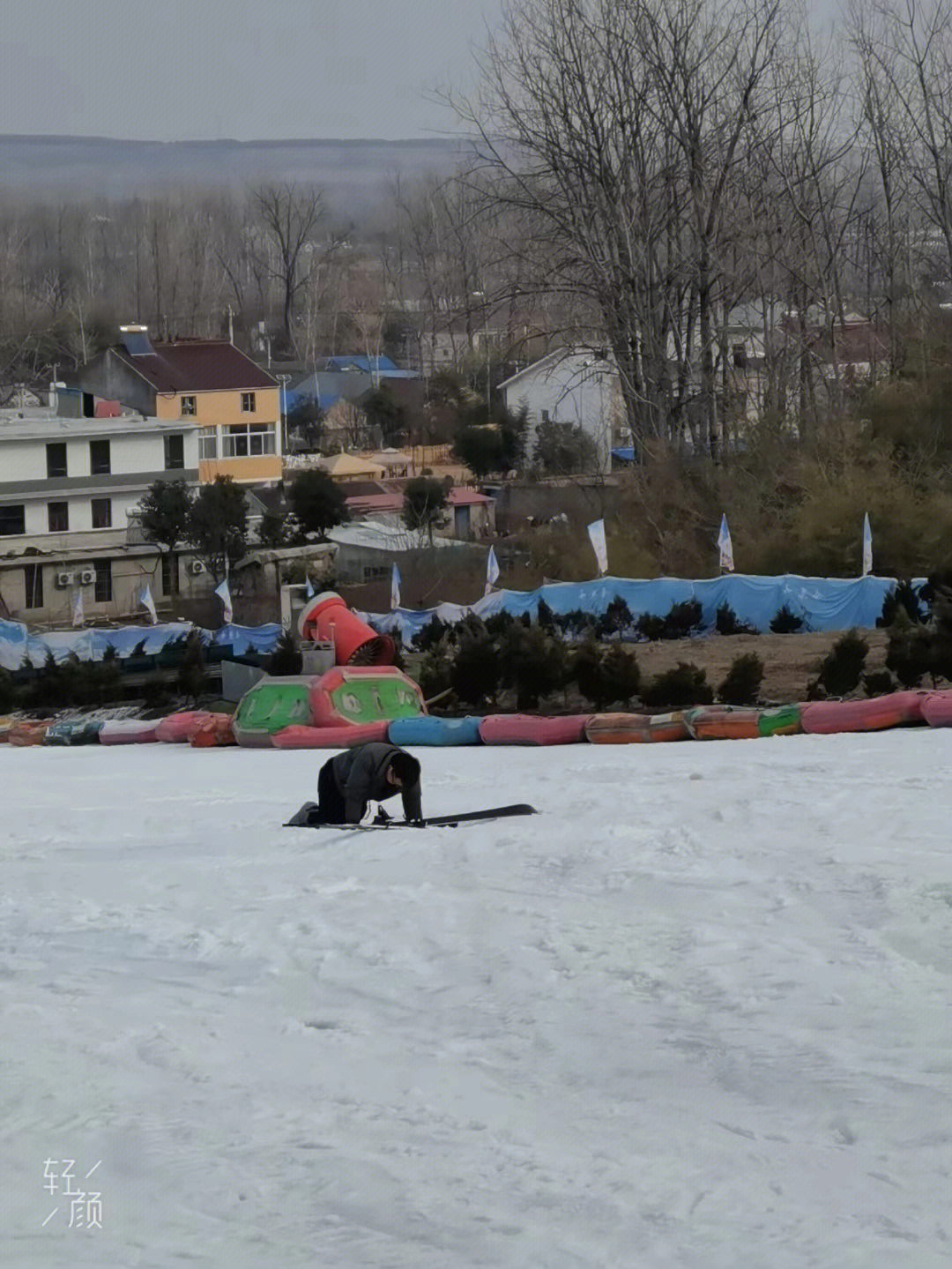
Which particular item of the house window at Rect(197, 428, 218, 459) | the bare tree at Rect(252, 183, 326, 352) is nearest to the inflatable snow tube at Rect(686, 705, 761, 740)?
the house window at Rect(197, 428, 218, 459)

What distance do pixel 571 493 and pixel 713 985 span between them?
41437 millimetres

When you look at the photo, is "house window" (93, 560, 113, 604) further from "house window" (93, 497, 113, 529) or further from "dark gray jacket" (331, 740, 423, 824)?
"dark gray jacket" (331, 740, 423, 824)

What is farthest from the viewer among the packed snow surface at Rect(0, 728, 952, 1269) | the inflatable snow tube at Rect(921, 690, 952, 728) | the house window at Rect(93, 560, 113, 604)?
the house window at Rect(93, 560, 113, 604)

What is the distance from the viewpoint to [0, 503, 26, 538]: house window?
138 ft

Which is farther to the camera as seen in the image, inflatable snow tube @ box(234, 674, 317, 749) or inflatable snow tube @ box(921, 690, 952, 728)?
inflatable snow tube @ box(234, 674, 317, 749)

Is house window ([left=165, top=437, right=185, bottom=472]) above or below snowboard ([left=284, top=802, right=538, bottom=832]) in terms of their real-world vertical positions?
above

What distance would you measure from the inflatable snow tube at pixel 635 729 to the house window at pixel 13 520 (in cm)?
3047

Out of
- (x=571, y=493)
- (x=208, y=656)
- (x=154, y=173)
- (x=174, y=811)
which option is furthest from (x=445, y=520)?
(x=154, y=173)

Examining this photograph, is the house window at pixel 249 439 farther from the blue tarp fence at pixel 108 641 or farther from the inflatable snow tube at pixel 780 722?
the inflatable snow tube at pixel 780 722

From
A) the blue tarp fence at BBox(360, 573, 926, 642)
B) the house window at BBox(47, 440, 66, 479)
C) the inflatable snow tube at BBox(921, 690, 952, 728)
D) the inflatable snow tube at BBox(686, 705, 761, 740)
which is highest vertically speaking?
the house window at BBox(47, 440, 66, 479)

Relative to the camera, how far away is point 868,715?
490 inches

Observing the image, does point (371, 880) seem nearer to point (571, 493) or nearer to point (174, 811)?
point (174, 811)

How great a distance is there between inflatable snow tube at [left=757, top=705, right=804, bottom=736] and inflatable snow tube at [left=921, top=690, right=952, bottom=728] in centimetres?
96

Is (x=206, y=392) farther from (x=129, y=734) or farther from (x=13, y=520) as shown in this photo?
(x=129, y=734)
